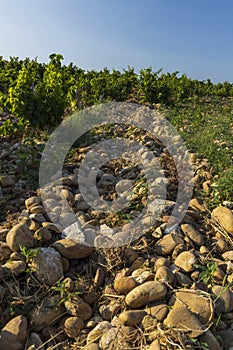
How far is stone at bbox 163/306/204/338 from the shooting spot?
1.77 m

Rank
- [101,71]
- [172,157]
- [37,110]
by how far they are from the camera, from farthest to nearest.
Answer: [101,71] < [37,110] < [172,157]

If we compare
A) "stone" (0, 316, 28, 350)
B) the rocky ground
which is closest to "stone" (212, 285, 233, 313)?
the rocky ground

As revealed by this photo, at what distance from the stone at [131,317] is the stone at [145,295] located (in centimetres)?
7

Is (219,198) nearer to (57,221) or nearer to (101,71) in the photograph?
(57,221)

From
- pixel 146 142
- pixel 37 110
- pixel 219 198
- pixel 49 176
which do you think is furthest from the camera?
pixel 37 110

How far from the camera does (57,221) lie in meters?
2.73

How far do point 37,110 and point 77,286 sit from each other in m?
3.21

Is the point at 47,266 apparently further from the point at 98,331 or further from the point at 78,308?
the point at 98,331

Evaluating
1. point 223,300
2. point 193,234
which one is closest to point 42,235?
point 193,234

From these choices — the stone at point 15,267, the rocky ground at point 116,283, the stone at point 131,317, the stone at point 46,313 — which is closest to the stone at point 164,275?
the rocky ground at point 116,283

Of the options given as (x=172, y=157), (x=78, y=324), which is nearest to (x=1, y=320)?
(x=78, y=324)

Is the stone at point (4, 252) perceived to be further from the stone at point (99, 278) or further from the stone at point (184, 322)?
the stone at point (184, 322)

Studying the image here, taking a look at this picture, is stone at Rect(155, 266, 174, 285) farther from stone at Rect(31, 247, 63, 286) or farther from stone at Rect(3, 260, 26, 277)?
stone at Rect(3, 260, 26, 277)

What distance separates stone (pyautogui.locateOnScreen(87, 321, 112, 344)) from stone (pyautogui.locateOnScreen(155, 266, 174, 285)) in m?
0.42
